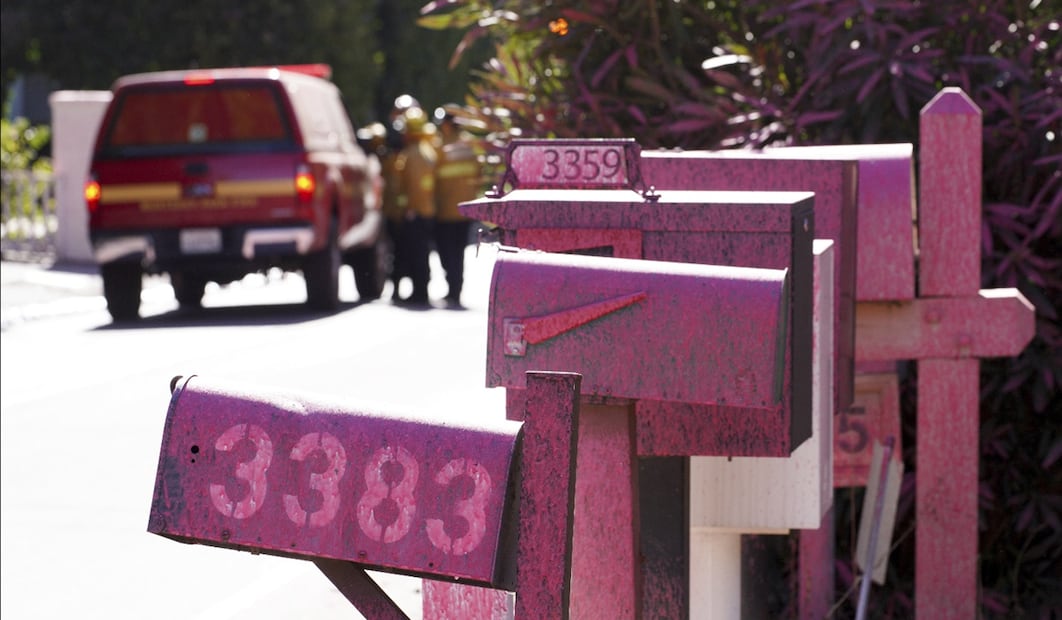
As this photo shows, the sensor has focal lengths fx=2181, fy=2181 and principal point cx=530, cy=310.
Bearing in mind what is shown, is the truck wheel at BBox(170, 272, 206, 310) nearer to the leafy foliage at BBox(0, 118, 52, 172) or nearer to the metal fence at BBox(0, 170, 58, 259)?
the metal fence at BBox(0, 170, 58, 259)

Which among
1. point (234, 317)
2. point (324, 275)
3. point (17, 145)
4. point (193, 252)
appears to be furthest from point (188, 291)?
point (17, 145)

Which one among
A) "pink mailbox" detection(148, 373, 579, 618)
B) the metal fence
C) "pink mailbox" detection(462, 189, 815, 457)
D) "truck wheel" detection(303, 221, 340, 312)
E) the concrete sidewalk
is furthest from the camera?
the metal fence

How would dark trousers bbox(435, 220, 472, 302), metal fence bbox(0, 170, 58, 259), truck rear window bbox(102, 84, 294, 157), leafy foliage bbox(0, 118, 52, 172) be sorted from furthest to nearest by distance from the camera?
leafy foliage bbox(0, 118, 52, 172)
metal fence bbox(0, 170, 58, 259)
dark trousers bbox(435, 220, 472, 302)
truck rear window bbox(102, 84, 294, 157)

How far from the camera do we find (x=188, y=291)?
803 inches

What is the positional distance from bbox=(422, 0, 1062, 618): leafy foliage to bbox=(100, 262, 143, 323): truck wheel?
37.6ft

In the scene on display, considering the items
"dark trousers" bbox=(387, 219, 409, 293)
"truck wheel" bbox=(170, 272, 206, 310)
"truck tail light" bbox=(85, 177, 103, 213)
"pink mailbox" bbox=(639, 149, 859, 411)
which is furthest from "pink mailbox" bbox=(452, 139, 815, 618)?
"truck wheel" bbox=(170, 272, 206, 310)

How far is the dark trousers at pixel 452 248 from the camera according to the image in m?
19.4

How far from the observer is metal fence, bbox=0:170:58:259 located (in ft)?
83.1

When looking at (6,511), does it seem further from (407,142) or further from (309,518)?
(407,142)

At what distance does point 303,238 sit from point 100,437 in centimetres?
705

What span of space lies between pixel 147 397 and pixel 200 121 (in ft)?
20.0

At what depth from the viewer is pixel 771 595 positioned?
6.25 m

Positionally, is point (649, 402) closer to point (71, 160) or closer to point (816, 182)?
point (816, 182)

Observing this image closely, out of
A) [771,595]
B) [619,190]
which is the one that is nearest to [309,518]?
[619,190]
